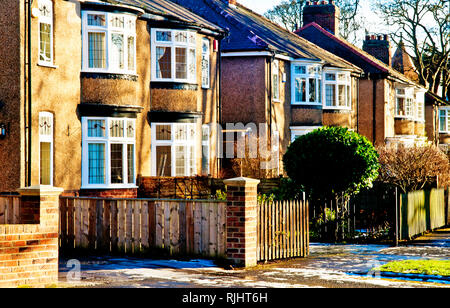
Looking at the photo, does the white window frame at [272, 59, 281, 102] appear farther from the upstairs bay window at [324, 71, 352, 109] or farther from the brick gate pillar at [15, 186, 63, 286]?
the brick gate pillar at [15, 186, 63, 286]

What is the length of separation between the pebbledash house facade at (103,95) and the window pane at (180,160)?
0.13 feet

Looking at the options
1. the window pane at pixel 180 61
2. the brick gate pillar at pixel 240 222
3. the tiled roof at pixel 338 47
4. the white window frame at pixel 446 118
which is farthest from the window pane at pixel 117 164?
the white window frame at pixel 446 118

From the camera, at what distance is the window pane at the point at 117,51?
23016 mm

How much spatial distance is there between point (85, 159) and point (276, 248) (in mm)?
9075

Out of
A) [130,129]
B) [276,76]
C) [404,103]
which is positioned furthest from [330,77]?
[130,129]

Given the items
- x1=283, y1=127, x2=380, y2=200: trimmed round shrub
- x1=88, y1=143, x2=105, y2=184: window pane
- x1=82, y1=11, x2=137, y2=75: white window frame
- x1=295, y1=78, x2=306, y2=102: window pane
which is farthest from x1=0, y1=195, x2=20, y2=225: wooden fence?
x1=295, y1=78, x2=306, y2=102: window pane

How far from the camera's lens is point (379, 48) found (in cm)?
5006

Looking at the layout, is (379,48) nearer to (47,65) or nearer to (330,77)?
(330,77)

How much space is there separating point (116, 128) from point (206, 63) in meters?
5.88

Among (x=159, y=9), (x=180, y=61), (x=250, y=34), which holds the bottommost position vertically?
(x=180, y=61)

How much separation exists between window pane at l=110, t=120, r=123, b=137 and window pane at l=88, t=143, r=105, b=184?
1.82 feet

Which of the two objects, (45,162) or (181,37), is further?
(181,37)

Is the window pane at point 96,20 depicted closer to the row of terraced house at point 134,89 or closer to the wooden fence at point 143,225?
the row of terraced house at point 134,89
